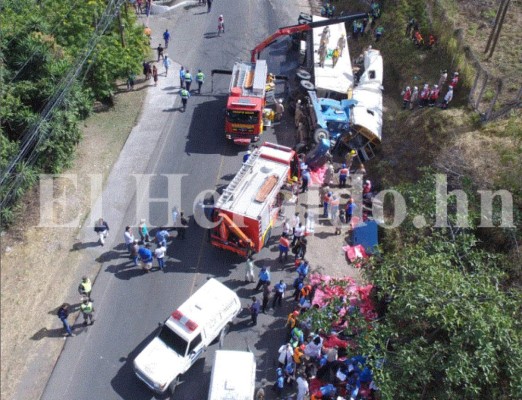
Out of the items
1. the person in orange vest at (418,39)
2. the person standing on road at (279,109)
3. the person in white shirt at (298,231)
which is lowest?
the person in white shirt at (298,231)

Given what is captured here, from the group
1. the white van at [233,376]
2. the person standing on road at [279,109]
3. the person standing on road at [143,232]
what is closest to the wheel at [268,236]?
the person standing on road at [143,232]

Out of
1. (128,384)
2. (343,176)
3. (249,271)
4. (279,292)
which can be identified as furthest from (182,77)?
(128,384)

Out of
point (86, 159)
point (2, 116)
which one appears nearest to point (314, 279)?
point (86, 159)

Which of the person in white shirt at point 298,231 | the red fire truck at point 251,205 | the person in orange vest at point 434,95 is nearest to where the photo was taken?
the red fire truck at point 251,205

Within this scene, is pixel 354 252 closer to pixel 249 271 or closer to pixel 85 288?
pixel 249 271

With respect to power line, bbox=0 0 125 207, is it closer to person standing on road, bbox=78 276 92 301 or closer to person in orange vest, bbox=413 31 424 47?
person standing on road, bbox=78 276 92 301

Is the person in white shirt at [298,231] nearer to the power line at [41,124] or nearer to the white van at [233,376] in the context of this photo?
the white van at [233,376]

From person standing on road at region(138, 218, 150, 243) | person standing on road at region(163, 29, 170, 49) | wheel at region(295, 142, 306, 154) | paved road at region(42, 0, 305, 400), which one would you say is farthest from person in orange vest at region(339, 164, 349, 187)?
person standing on road at region(163, 29, 170, 49)
